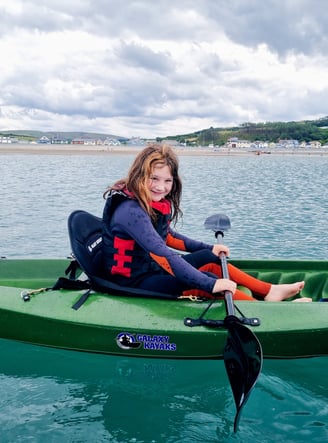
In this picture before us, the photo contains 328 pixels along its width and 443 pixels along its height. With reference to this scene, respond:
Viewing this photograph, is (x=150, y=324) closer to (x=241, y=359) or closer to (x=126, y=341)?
(x=126, y=341)

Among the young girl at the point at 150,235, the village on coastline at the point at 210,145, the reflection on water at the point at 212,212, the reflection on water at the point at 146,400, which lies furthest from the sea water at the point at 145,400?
the village on coastline at the point at 210,145

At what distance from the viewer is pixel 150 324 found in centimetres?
336

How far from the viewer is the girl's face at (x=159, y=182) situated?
3.48m

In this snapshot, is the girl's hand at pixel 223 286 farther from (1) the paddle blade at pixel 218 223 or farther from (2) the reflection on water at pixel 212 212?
(2) the reflection on water at pixel 212 212

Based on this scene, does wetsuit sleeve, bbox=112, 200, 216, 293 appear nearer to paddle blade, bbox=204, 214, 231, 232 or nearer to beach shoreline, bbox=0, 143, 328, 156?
paddle blade, bbox=204, 214, 231, 232

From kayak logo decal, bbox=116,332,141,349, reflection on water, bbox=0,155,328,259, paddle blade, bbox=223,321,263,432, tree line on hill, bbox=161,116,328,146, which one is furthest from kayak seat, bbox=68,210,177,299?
tree line on hill, bbox=161,116,328,146

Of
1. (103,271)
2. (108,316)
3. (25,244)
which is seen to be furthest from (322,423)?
(25,244)

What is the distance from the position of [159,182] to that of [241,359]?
1.32 meters

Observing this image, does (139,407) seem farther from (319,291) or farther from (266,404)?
(319,291)

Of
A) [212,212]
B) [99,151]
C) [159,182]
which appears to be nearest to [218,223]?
[159,182]

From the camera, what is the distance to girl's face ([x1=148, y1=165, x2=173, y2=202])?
3477 millimetres

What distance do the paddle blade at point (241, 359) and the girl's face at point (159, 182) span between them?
1064 mm

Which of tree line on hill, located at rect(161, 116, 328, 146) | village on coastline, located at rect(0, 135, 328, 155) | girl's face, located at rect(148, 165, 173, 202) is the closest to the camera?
girl's face, located at rect(148, 165, 173, 202)

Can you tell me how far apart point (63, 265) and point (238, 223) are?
7086 mm
